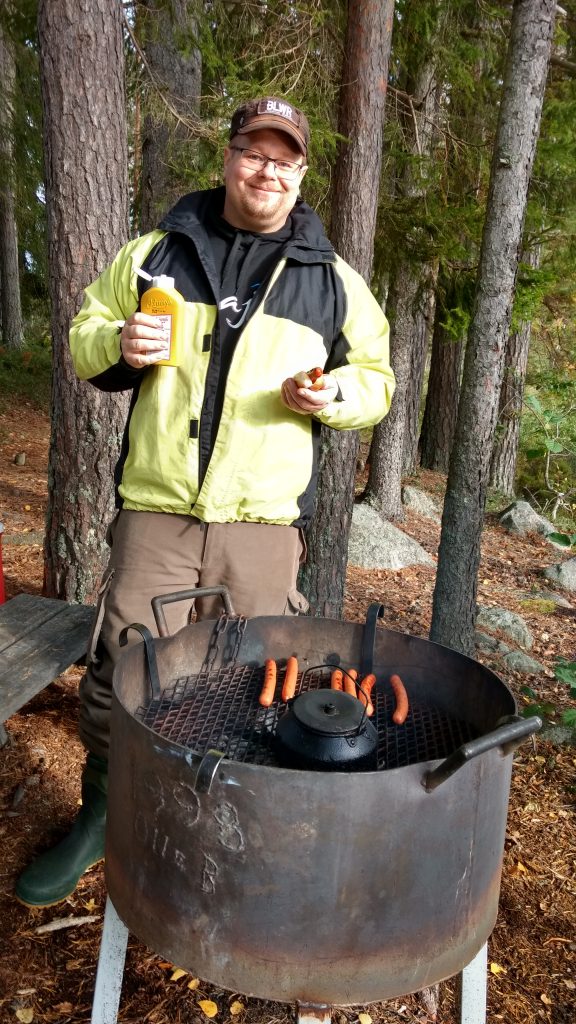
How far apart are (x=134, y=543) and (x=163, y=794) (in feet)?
3.36

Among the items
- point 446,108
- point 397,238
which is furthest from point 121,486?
point 446,108

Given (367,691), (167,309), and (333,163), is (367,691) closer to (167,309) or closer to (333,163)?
(167,309)

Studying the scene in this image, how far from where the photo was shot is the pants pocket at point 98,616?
2406mm

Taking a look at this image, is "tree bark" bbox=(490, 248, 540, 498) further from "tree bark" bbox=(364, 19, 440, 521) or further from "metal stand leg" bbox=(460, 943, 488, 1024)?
"metal stand leg" bbox=(460, 943, 488, 1024)

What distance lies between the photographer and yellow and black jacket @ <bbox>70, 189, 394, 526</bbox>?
7.39 feet

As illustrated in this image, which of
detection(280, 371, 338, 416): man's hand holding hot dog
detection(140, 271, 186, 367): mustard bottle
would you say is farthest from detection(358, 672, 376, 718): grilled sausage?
detection(140, 271, 186, 367): mustard bottle

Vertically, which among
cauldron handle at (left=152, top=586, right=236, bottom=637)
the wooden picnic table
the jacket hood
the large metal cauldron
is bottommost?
the wooden picnic table

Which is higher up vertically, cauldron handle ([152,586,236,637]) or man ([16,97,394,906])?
man ([16,97,394,906])

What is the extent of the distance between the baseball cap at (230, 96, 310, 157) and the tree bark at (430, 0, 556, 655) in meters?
2.02

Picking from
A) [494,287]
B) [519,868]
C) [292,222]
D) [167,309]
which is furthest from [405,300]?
[167,309]

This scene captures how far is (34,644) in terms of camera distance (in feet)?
9.87

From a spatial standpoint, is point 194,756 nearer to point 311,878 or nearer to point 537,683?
point 311,878

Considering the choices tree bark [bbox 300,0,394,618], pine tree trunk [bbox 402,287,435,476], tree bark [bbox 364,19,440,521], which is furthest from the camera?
pine tree trunk [bbox 402,287,435,476]

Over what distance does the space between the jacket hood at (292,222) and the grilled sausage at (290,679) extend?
4.03 ft
